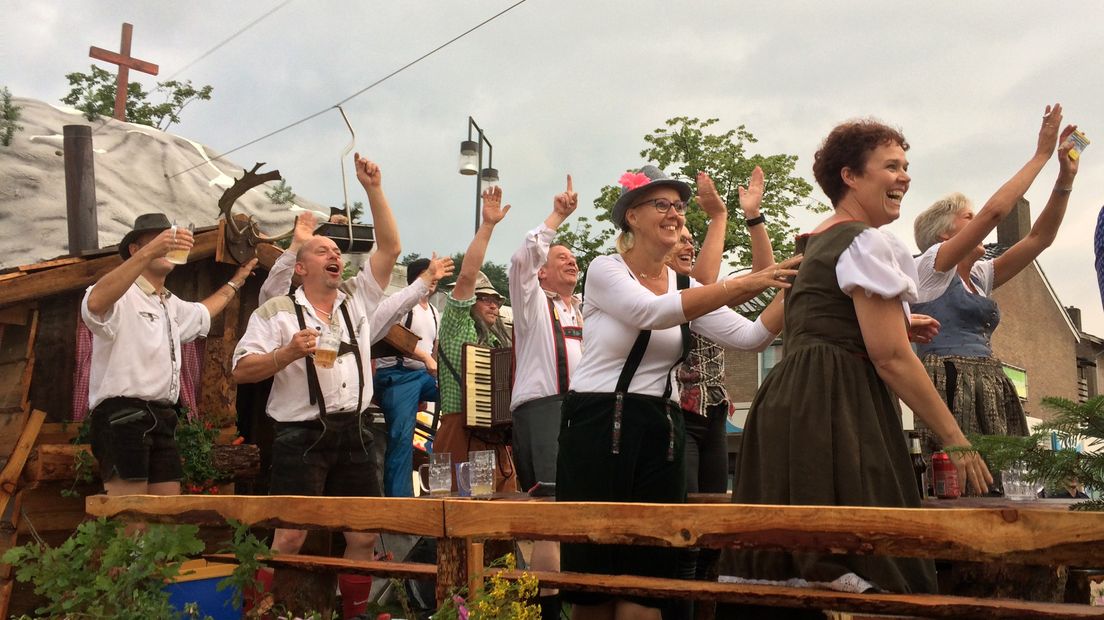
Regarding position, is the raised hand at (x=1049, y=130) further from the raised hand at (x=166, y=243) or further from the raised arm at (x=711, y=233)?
the raised hand at (x=166, y=243)

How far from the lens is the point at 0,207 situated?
39.2 meters

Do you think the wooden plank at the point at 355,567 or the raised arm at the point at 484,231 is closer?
the wooden plank at the point at 355,567

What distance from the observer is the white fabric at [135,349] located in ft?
18.7

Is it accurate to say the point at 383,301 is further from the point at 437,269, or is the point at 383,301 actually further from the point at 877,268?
the point at 877,268

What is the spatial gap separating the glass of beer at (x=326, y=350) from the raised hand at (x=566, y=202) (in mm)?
1447

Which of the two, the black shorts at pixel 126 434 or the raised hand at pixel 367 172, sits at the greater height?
the raised hand at pixel 367 172

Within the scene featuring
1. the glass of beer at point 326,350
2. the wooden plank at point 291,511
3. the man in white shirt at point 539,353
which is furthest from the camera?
the man in white shirt at point 539,353

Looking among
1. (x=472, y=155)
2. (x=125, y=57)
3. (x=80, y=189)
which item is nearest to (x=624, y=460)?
(x=80, y=189)

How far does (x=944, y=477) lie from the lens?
4.60 metres

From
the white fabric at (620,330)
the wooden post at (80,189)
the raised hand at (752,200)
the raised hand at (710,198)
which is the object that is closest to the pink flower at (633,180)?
the white fabric at (620,330)

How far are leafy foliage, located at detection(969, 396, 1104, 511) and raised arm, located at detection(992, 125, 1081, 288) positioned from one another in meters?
3.07

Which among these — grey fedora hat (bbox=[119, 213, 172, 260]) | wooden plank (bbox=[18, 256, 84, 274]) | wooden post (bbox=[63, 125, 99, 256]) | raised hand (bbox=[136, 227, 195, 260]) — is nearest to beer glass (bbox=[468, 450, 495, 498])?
raised hand (bbox=[136, 227, 195, 260])

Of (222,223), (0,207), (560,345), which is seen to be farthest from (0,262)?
(560,345)

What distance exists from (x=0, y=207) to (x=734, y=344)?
41110 mm
